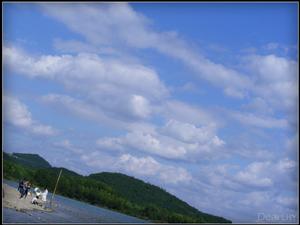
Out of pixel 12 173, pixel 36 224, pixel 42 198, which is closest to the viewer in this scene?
pixel 36 224

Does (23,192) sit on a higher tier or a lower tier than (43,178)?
lower

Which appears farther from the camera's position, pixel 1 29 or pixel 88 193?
pixel 88 193

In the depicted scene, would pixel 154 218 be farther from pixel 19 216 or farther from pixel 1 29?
pixel 1 29

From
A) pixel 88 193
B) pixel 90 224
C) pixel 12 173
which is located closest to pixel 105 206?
pixel 88 193

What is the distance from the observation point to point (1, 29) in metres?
22.9

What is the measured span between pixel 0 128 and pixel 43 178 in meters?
137

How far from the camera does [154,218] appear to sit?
149000mm

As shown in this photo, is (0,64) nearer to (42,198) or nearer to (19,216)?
(19,216)

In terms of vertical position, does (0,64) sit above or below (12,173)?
below

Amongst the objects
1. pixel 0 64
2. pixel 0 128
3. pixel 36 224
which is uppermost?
pixel 0 64

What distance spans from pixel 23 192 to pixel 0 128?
27.4m

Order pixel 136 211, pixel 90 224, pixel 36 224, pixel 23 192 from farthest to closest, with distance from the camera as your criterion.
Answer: pixel 136 211 → pixel 23 192 → pixel 90 224 → pixel 36 224

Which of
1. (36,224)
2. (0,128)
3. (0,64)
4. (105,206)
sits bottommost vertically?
(36,224)

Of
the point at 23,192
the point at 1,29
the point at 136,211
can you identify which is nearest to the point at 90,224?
the point at 23,192
